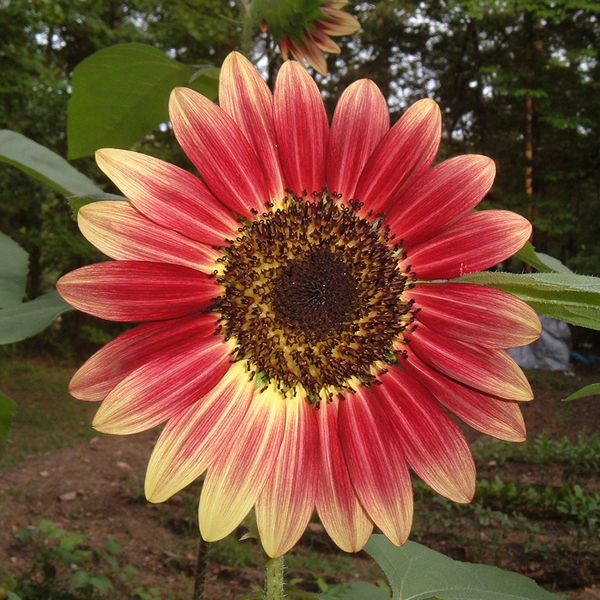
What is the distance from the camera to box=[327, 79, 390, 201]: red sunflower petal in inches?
22.2

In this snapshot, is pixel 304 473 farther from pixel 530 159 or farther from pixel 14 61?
pixel 530 159

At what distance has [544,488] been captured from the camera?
11.3 feet

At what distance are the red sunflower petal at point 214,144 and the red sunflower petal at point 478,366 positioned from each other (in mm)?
226

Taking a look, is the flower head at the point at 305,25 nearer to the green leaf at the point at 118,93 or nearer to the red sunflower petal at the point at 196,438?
the green leaf at the point at 118,93

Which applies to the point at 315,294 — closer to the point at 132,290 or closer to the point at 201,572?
the point at 132,290

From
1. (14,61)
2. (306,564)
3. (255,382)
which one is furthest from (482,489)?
(14,61)

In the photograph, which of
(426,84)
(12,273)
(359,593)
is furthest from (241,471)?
(426,84)

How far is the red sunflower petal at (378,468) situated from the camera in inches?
21.2

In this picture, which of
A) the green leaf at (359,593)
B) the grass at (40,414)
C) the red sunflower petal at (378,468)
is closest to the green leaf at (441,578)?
the green leaf at (359,593)

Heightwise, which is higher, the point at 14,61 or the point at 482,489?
the point at 14,61

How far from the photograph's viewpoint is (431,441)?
22.0 inches

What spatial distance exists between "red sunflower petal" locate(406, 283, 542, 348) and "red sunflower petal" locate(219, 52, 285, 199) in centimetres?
20

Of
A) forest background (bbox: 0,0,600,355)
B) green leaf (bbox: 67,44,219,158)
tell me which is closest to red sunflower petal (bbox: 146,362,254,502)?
green leaf (bbox: 67,44,219,158)

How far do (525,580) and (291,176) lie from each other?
526mm
